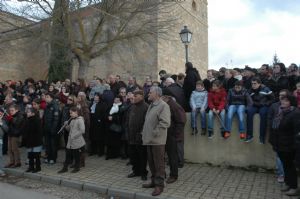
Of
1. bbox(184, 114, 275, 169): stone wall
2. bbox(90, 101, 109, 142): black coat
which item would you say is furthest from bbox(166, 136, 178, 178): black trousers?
bbox(90, 101, 109, 142): black coat

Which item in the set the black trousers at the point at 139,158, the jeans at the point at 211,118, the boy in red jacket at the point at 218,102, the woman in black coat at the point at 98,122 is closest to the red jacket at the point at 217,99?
the boy in red jacket at the point at 218,102

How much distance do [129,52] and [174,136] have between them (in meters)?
14.6

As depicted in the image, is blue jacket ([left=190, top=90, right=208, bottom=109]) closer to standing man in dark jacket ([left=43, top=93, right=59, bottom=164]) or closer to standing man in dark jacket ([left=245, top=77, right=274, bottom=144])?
standing man in dark jacket ([left=245, top=77, right=274, bottom=144])

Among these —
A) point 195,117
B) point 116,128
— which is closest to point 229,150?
point 195,117

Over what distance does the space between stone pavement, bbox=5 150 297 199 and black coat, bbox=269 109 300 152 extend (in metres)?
0.93

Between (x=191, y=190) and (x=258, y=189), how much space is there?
4.31ft

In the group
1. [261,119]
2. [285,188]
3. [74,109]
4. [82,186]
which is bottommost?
[82,186]

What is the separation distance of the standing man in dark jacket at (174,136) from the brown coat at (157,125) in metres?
0.58

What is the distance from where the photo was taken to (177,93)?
9102mm

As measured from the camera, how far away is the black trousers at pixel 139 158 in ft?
25.3

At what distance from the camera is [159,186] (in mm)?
6602

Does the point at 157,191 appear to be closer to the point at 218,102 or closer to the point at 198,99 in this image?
the point at 218,102

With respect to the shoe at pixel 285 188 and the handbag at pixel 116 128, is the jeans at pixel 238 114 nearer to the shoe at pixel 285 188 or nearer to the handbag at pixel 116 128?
the shoe at pixel 285 188

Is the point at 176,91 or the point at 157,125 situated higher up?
the point at 176,91
